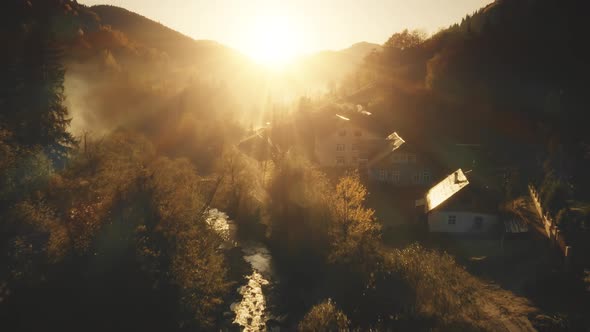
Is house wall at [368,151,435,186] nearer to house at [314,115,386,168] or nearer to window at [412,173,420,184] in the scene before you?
window at [412,173,420,184]

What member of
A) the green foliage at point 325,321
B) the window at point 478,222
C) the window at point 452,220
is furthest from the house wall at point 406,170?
the green foliage at point 325,321

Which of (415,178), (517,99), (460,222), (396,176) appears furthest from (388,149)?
→ (517,99)

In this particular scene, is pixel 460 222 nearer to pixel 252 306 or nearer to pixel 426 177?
pixel 426 177

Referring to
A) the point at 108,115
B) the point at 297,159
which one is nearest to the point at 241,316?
the point at 297,159

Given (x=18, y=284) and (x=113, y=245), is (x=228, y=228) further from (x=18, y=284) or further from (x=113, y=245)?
(x=18, y=284)

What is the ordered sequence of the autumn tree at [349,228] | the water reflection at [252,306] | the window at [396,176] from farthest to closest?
the window at [396,176] < the autumn tree at [349,228] < the water reflection at [252,306]

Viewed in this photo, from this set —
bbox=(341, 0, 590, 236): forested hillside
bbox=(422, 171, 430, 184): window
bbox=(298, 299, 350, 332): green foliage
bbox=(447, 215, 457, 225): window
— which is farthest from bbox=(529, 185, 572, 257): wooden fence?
bbox=(298, 299, 350, 332): green foliage

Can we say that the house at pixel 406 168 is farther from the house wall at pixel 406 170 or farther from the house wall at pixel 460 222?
the house wall at pixel 460 222

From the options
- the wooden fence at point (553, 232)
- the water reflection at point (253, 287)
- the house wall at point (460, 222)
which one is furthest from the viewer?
the house wall at point (460, 222)
